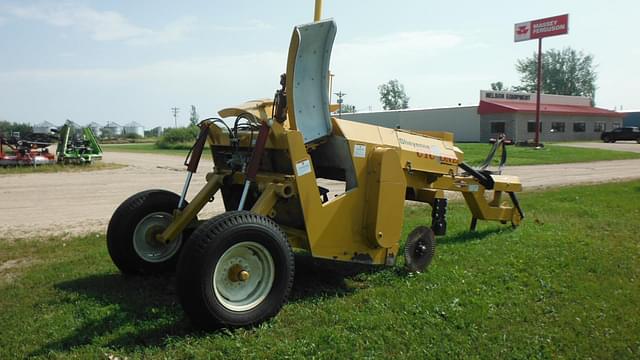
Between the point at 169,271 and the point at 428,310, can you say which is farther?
the point at 169,271

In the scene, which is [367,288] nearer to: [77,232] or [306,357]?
[306,357]

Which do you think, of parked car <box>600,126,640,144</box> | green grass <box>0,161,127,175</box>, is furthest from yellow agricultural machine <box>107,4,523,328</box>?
parked car <box>600,126,640,144</box>

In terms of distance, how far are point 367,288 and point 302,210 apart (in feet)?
3.69

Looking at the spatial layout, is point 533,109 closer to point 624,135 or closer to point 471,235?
point 624,135

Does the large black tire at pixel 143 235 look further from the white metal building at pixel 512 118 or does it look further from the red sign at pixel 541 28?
the red sign at pixel 541 28

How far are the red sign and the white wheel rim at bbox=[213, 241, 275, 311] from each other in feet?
156

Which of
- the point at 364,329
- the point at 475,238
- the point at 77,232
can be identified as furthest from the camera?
the point at 77,232

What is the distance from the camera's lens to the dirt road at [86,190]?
9.39 meters

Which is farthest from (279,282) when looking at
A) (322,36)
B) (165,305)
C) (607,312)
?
(607,312)

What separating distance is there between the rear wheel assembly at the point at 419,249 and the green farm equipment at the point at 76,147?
2067cm

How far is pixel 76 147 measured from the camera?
78.0 ft

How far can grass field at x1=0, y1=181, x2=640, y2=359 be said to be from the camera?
3.96m

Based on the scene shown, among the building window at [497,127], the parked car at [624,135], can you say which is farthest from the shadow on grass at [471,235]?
the parked car at [624,135]

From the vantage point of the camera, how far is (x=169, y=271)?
5.70m
